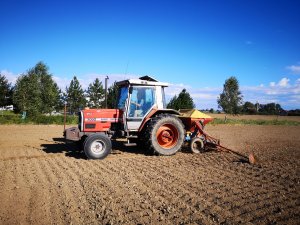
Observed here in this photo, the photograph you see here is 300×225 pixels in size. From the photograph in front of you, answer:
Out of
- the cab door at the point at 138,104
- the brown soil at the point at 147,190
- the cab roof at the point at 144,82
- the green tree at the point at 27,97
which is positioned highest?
the green tree at the point at 27,97

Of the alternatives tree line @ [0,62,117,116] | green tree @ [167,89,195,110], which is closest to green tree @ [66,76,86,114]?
tree line @ [0,62,117,116]

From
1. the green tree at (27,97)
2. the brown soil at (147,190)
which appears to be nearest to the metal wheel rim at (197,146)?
the brown soil at (147,190)

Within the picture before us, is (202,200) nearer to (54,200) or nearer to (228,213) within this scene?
(228,213)

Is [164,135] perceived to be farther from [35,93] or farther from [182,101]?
[35,93]

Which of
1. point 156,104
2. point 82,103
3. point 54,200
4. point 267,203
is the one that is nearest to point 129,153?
point 156,104

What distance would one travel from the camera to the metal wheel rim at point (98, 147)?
8.98 m

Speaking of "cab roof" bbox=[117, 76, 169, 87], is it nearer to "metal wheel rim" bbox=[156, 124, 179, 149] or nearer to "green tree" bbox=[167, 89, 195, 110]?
"metal wheel rim" bbox=[156, 124, 179, 149]

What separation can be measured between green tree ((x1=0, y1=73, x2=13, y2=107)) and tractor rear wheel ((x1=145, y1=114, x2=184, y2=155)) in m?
39.2

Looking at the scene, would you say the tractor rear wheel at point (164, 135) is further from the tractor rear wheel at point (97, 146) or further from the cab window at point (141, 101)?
the tractor rear wheel at point (97, 146)

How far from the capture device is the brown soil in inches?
179

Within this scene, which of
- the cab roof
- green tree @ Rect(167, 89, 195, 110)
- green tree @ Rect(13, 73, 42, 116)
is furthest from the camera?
green tree @ Rect(13, 73, 42, 116)

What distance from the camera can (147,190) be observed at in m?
5.87

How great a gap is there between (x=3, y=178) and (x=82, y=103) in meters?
38.9

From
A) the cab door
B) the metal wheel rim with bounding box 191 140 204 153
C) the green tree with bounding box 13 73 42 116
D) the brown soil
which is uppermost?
the green tree with bounding box 13 73 42 116
